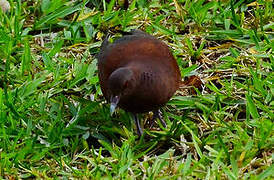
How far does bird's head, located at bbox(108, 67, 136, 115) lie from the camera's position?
4.38 metres

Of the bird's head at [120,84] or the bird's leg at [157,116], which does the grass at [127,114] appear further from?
the bird's head at [120,84]

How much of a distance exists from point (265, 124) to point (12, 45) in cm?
219

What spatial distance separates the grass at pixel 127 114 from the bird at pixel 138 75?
25cm

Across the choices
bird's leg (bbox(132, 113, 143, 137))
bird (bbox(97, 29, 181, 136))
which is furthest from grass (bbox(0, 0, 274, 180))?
bird (bbox(97, 29, 181, 136))

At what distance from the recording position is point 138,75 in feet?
14.8

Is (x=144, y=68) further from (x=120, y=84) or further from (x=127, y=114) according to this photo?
(x=127, y=114)

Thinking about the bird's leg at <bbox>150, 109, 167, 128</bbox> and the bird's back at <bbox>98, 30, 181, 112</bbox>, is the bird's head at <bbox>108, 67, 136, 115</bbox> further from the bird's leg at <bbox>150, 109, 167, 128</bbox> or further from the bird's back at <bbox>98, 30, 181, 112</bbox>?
the bird's leg at <bbox>150, 109, 167, 128</bbox>

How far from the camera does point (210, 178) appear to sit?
418cm

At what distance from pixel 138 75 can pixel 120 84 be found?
19 centimetres

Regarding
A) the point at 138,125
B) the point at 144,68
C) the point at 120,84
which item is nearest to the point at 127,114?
the point at 138,125

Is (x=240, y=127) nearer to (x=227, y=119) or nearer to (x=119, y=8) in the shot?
(x=227, y=119)

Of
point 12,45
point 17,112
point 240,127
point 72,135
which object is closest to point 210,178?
point 240,127

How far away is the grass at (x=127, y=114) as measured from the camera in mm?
4398

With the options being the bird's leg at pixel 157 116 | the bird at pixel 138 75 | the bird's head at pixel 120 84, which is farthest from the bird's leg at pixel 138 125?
the bird's head at pixel 120 84
